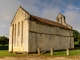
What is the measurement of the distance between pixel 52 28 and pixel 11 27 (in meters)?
11.5

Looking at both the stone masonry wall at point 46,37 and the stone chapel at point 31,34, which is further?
the stone masonry wall at point 46,37

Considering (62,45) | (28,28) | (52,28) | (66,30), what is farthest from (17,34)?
(66,30)

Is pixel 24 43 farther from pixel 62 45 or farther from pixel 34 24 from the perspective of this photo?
pixel 62 45

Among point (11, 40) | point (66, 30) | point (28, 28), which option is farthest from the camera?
point (66, 30)

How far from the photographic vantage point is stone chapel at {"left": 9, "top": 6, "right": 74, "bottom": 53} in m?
26.8

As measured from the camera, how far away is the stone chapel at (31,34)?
2675 cm

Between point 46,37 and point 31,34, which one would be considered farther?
point 46,37

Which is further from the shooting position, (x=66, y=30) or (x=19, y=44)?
(x=66, y=30)

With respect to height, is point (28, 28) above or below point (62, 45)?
above

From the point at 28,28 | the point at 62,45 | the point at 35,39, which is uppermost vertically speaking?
the point at 28,28

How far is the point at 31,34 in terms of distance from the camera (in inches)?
1057

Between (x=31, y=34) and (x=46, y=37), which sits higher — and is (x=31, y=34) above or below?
above

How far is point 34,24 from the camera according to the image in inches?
1100

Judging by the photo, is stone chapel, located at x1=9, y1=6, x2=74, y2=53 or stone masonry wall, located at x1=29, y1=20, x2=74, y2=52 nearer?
stone chapel, located at x1=9, y1=6, x2=74, y2=53
